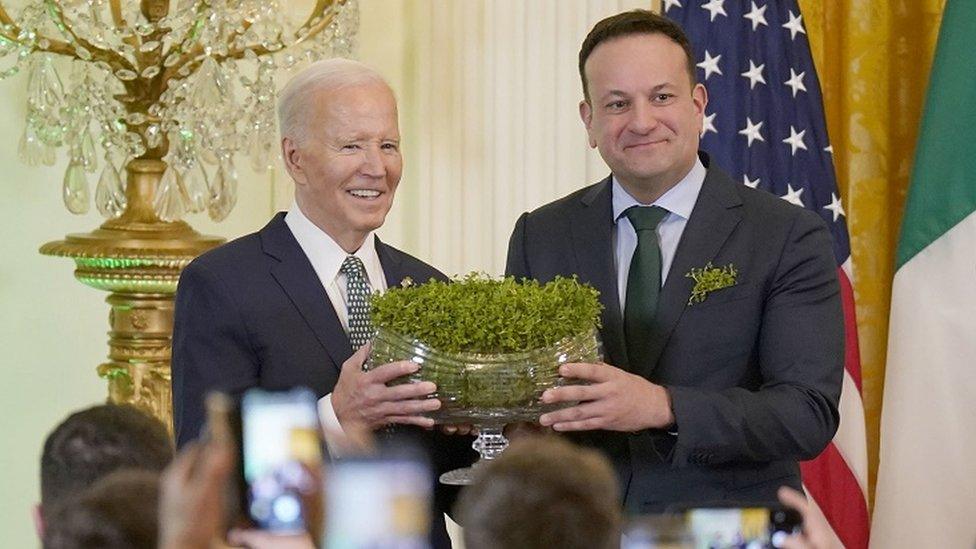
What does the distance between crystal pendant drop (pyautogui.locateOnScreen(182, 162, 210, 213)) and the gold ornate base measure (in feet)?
0.21

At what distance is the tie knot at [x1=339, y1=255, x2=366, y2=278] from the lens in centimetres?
279

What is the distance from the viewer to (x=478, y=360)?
243cm

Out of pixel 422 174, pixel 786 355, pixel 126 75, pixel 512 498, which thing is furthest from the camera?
pixel 422 174

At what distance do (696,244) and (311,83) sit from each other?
72 centimetres

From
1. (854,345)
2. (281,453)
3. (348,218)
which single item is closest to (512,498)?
(281,453)

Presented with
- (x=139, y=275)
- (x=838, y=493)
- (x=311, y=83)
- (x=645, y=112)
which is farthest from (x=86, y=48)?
(x=838, y=493)

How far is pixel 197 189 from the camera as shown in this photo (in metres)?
4.16

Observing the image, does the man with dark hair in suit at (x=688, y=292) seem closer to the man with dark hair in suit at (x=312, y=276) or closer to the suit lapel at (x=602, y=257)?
the suit lapel at (x=602, y=257)

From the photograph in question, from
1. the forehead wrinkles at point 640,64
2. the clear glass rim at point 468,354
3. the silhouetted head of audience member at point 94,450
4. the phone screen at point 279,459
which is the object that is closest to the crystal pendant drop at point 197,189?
the forehead wrinkles at point 640,64

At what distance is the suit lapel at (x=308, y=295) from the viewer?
2.70 m

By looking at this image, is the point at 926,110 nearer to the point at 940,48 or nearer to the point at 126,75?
the point at 940,48

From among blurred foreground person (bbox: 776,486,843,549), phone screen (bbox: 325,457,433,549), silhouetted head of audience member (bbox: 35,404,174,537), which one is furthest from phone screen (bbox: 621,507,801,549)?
silhouetted head of audience member (bbox: 35,404,174,537)

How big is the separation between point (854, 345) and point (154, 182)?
6.06 feet

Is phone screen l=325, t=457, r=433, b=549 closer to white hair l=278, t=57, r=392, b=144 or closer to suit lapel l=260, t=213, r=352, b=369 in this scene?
suit lapel l=260, t=213, r=352, b=369
